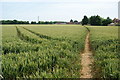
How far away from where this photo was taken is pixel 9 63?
243 inches

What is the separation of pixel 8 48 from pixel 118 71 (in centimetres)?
687

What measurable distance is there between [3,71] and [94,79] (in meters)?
3.14

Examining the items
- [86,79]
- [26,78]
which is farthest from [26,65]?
[86,79]

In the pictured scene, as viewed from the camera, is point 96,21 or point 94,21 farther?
point 94,21

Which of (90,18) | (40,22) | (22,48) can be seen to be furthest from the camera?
(40,22)

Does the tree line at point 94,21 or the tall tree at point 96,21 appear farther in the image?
the tree line at point 94,21

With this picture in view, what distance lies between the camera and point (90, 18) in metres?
102

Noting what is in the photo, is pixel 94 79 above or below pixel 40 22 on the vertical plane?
below

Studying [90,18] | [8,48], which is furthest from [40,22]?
[8,48]

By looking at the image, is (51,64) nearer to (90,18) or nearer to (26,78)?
(26,78)

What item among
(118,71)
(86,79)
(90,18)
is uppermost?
(90,18)

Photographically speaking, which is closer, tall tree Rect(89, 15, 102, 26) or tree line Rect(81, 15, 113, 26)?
tall tree Rect(89, 15, 102, 26)

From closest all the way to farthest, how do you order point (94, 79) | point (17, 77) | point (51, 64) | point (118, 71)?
point (17, 77) → point (118, 71) → point (94, 79) → point (51, 64)

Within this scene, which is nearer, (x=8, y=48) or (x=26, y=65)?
(x=26, y=65)
